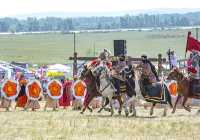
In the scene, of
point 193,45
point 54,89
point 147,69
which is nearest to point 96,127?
point 147,69

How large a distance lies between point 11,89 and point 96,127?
9461 mm

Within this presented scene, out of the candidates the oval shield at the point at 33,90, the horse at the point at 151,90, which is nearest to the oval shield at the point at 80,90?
the oval shield at the point at 33,90

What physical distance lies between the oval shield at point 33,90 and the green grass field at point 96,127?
360cm

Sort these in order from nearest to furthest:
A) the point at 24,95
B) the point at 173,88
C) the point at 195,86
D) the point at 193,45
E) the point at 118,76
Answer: the point at 118,76 → the point at 195,86 → the point at 193,45 → the point at 24,95 → the point at 173,88

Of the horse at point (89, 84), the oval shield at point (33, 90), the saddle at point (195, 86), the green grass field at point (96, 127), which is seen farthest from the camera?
the oval shield at point (33, 90)

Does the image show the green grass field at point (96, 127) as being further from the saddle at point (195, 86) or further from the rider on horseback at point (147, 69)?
the saddle at point (195, 86)

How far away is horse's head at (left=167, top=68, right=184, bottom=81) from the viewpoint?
1152 inches

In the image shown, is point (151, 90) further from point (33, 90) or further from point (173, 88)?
point (173, 88)

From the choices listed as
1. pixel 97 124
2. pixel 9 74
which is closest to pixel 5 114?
pixel 97 124

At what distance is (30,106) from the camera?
31.7m

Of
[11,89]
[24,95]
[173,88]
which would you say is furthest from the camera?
[173,88]

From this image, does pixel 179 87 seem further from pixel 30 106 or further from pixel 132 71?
pixel 30 106

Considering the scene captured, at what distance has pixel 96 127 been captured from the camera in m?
22.8

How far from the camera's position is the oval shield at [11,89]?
31495mm
